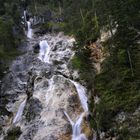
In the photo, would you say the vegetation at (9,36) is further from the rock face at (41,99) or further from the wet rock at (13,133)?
the wet rock at (13,133)

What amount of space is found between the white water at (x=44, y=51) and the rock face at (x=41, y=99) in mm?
1855

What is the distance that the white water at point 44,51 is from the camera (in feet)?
188

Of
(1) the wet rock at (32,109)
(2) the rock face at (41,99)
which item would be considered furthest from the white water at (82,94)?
(1) the wet rock at (32,109)

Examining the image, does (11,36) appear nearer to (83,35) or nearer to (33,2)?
(83,35)

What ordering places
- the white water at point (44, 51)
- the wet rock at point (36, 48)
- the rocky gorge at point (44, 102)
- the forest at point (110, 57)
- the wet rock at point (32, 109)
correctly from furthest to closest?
1. the wet rock at point (36, 48)
2. the white water at point (44, 51)
3. the wet rock at point (32, 109)
4. the rocky gorge at point (44, 102)
5. the forest at point (110, 57)

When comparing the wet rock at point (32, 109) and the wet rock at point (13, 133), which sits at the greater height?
the wet rock at point (32, 109)

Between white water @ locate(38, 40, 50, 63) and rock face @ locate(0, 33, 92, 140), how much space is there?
1.86 m

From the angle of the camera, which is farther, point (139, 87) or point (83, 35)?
point (83, 35)

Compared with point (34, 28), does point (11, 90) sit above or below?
below

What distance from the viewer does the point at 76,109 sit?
36.2 m

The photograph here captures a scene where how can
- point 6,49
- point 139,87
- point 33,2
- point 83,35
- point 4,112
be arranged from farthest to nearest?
point 33,2
point 6,49
point 83,35
point 4,112
point 139,87

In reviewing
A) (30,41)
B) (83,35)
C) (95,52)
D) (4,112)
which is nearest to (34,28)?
(30,41)

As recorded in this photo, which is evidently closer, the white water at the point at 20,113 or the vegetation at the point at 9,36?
the white water at the point at 20,113

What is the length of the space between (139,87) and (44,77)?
620 inches
